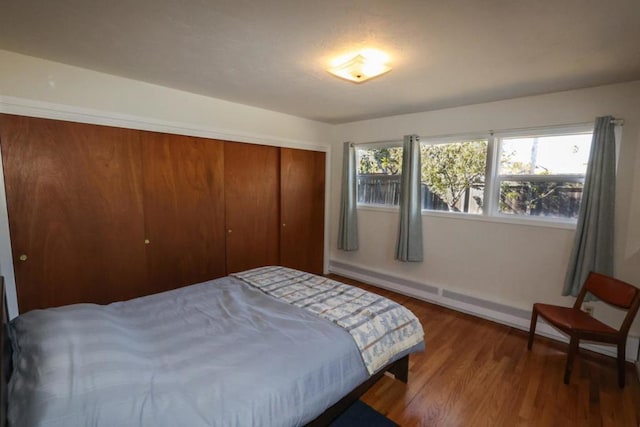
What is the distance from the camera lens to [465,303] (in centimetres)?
323

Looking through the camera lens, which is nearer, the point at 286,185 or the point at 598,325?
the point at 598,325

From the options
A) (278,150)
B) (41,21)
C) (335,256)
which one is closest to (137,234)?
(41,21)

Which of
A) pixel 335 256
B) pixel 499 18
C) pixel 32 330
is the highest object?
pixel 499 18

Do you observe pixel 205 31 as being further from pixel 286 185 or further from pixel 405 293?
pixel 405 293

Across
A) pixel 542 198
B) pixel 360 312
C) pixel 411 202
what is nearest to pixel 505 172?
pixel 542 198

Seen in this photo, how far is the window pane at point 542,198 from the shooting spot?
2.65 meters

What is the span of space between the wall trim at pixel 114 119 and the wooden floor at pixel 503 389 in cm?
274

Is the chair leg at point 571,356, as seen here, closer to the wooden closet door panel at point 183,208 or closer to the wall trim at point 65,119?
the wooden closet door panel at point 183,208

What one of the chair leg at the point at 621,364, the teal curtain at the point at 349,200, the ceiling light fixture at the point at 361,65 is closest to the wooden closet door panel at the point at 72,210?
the ceiling light fixture at the point at 361,65

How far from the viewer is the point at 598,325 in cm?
214

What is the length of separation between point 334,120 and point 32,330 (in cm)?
361

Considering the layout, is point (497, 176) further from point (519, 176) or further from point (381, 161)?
point (381, 161)

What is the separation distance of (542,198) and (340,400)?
2.66m

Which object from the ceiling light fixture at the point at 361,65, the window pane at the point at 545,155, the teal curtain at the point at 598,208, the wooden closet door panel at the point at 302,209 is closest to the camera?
the ceiling light fixture at the point at 361,65
